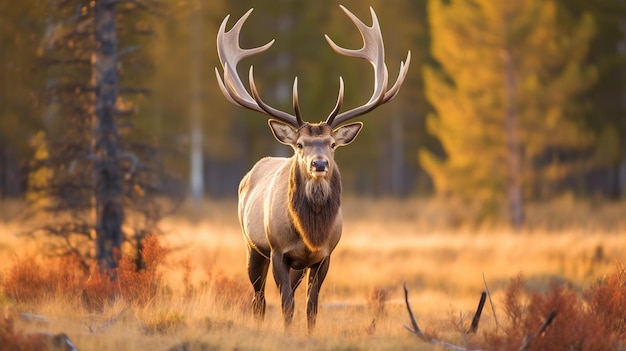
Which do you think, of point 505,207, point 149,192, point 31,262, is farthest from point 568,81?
point 31,262

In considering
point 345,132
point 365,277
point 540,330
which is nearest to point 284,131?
point 345,132

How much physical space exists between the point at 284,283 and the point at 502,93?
532 inches

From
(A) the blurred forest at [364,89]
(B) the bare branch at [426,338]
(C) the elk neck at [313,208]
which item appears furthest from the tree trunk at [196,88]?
(B) the bare branch at [426,338]

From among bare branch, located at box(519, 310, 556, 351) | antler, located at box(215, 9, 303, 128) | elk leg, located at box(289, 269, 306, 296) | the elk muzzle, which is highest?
antler, located at box(215, 9, 303, 128)

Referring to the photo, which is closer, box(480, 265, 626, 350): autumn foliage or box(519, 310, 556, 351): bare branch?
box(519, 310, 556, 351): bare branch

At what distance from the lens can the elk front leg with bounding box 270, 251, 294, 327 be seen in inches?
313

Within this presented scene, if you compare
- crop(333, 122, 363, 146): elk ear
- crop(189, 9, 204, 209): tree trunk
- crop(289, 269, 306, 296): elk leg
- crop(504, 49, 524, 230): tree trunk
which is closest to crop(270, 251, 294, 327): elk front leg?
crop(289, 269, 306, 296): elk leg

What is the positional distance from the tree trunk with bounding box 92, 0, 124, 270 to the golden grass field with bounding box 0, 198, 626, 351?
2.93 ft

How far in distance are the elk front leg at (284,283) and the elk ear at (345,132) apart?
1.23 m

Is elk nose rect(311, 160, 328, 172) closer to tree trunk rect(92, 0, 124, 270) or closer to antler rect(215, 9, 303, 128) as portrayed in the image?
antler rect(215, 9, 303, 128)

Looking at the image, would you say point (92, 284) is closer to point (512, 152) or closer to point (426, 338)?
point (426, 338)

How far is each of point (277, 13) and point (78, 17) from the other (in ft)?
64.0

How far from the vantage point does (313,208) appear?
26.1ft

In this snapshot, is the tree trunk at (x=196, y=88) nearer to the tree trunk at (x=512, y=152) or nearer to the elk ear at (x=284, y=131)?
the tree trunk at (x=512, y=152)
